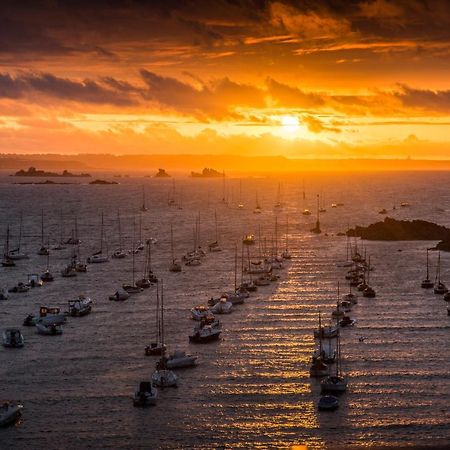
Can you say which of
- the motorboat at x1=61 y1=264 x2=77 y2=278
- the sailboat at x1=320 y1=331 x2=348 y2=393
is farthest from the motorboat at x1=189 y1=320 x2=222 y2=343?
the motorboat at x1=61 y1=264 x2=77 y2=278

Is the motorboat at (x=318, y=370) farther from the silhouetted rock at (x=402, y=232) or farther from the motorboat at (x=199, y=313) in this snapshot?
the silhouetted rock at (x=402, y=232)

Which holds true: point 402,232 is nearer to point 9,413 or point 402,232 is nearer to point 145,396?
point 145,396

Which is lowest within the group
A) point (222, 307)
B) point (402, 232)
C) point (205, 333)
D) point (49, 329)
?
point (49, 329)

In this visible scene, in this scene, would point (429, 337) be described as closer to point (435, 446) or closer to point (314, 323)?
point (314, 323)

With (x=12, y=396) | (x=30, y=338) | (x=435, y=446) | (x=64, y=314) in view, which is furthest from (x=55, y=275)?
(x=435, y=446)

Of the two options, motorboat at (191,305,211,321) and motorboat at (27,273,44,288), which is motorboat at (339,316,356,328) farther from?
motorboat at (27,273,44,288)

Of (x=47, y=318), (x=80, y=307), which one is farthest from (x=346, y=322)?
(x=47, y=318)
